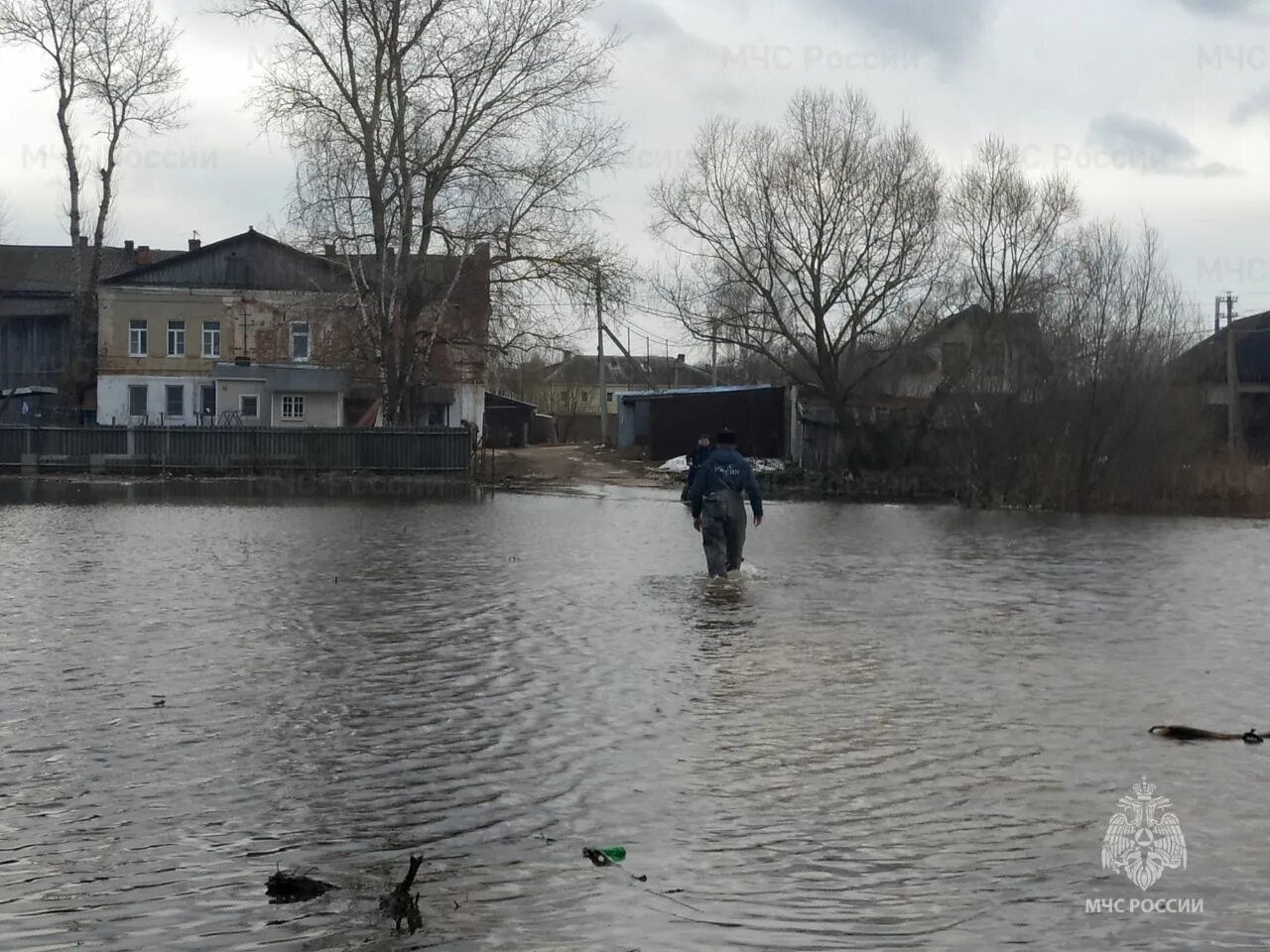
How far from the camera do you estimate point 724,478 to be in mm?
17875

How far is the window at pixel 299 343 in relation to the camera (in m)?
64.4

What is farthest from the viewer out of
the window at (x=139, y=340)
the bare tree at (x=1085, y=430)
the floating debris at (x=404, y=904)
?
the window at (x=139, y=340)

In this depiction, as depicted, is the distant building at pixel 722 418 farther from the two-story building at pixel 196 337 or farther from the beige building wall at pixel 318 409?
the two-story building at pixel 196 337

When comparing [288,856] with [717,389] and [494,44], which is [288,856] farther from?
[717,389]

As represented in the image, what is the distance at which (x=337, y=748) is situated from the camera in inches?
354

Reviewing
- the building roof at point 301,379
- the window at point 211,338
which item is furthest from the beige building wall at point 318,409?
the window at point 211,338

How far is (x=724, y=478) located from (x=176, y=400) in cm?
5135

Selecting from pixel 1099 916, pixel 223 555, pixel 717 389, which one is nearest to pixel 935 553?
pixel 223 555

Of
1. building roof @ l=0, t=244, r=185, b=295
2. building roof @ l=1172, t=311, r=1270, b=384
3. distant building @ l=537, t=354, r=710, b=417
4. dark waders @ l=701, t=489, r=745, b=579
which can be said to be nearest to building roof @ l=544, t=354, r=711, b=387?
distant building @ l=537, t=354, r=710, b=417

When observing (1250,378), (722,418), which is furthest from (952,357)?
(1250,378)

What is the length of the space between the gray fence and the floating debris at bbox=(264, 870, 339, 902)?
40.4m

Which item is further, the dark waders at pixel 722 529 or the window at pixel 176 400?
the window at pixel 176 400

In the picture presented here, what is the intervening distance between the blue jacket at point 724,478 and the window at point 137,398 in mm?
51023

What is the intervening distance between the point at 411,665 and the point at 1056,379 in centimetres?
3002
